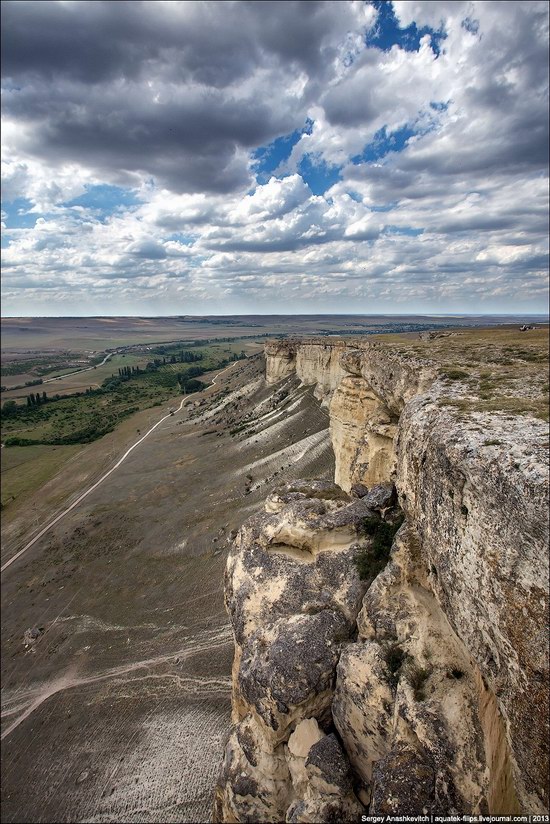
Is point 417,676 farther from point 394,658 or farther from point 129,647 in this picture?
point 129,647

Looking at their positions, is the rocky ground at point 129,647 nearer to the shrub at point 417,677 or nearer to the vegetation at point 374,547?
the vegetation at point 374,547

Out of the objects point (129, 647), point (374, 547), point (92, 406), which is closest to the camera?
point (374, 547)

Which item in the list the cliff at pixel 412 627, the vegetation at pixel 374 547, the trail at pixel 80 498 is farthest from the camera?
the trail at pixel 80 498

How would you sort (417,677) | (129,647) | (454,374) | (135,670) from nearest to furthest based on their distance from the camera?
1. (417,677)
2. (454,374)
3. (135,670)
4. (129,647)

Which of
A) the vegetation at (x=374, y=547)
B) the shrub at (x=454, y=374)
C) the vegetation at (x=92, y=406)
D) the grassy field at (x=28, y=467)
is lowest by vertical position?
the grassy field at (x=28, y=467)

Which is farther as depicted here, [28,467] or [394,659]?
[28,467]

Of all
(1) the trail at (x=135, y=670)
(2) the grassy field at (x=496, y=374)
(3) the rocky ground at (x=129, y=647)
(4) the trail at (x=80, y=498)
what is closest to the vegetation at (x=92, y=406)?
(4) the trail at (x=80, y=498)

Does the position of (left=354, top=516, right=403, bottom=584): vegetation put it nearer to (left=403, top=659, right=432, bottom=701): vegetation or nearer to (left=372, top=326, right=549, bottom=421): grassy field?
(left=403, top=659, right=432, bottom=701): vegetation

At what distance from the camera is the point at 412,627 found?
1164cm

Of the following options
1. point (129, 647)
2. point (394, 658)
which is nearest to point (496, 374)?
point (394, 658)

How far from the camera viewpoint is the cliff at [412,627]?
26.1ft

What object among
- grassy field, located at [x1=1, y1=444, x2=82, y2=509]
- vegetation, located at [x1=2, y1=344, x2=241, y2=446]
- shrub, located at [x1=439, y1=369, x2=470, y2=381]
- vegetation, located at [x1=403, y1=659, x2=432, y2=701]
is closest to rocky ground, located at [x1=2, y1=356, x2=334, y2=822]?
grassy field, located at [x1=1, y1=444, x2=82, y2=509]

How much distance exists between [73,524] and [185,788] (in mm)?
35283

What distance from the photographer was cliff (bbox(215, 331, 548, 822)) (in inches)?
313
